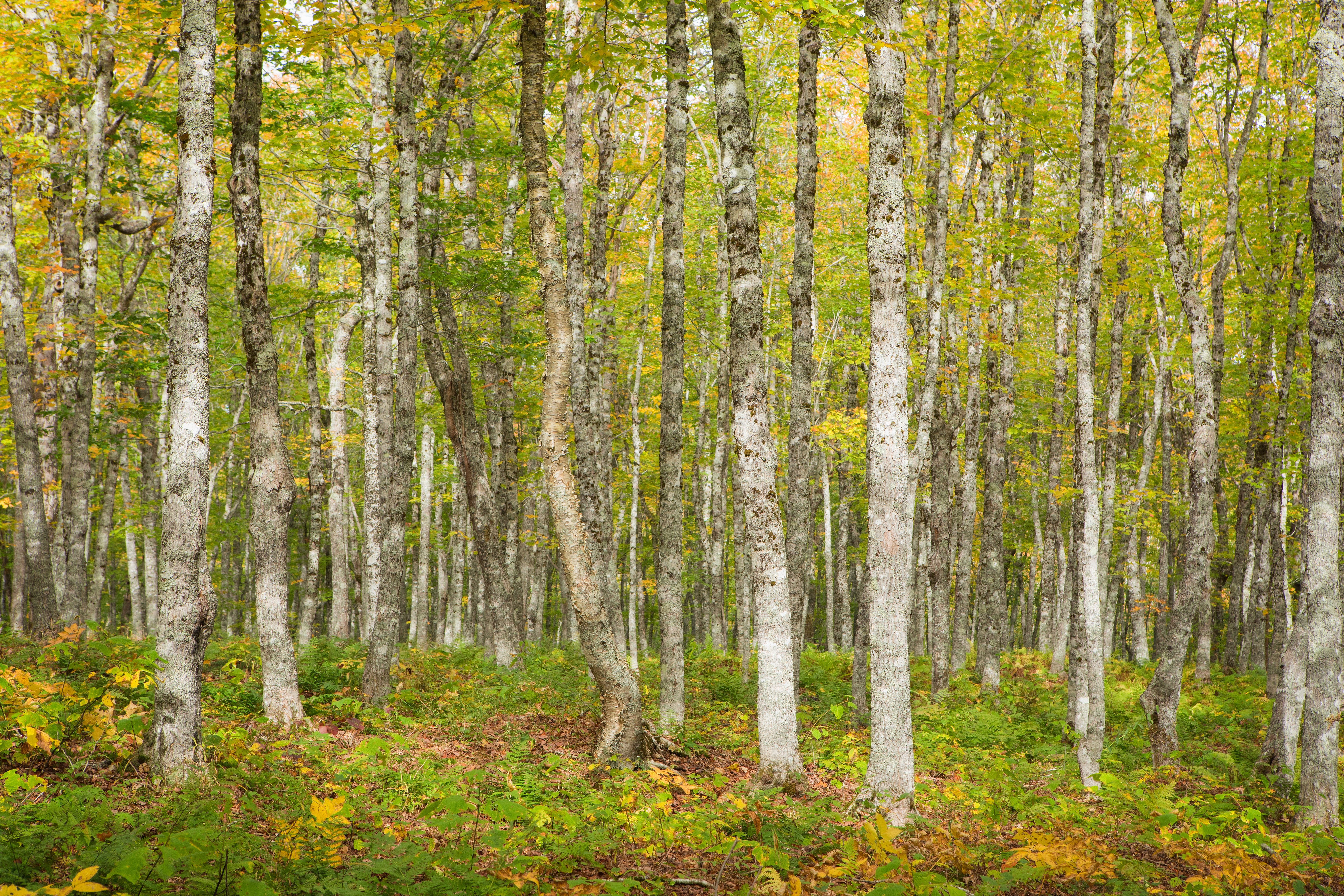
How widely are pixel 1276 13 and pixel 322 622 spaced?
1670 inches

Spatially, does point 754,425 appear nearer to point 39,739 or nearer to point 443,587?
point 39,739

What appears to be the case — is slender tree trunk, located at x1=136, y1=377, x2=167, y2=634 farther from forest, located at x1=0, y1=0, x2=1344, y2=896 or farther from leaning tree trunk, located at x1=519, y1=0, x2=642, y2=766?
leaning tree trunk, located at x1=519, y1=0, x2=642, y2=766

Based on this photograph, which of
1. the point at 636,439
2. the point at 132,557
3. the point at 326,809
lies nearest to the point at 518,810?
the point at 326,809

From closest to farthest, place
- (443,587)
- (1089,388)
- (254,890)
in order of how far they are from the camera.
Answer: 1. (254,890)
2. (1089,388)
3. (443,587)

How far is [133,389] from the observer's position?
949 inches

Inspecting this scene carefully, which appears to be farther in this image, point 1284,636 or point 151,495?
point 151,495

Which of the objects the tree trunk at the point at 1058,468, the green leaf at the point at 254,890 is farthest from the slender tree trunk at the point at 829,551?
the green leaf at the point at 254,890

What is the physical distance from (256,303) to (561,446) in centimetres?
319

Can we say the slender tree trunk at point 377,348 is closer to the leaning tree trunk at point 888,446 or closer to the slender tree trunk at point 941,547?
the leaning tree trunk at point 888,446

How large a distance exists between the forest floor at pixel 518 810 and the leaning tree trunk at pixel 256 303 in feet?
Result: 5.72

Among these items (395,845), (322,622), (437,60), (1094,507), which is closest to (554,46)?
(437,60)

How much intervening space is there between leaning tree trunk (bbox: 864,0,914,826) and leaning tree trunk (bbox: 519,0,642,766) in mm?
2571

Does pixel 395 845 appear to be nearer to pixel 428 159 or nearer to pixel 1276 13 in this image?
pixel 428 159

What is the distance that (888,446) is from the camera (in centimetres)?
738
